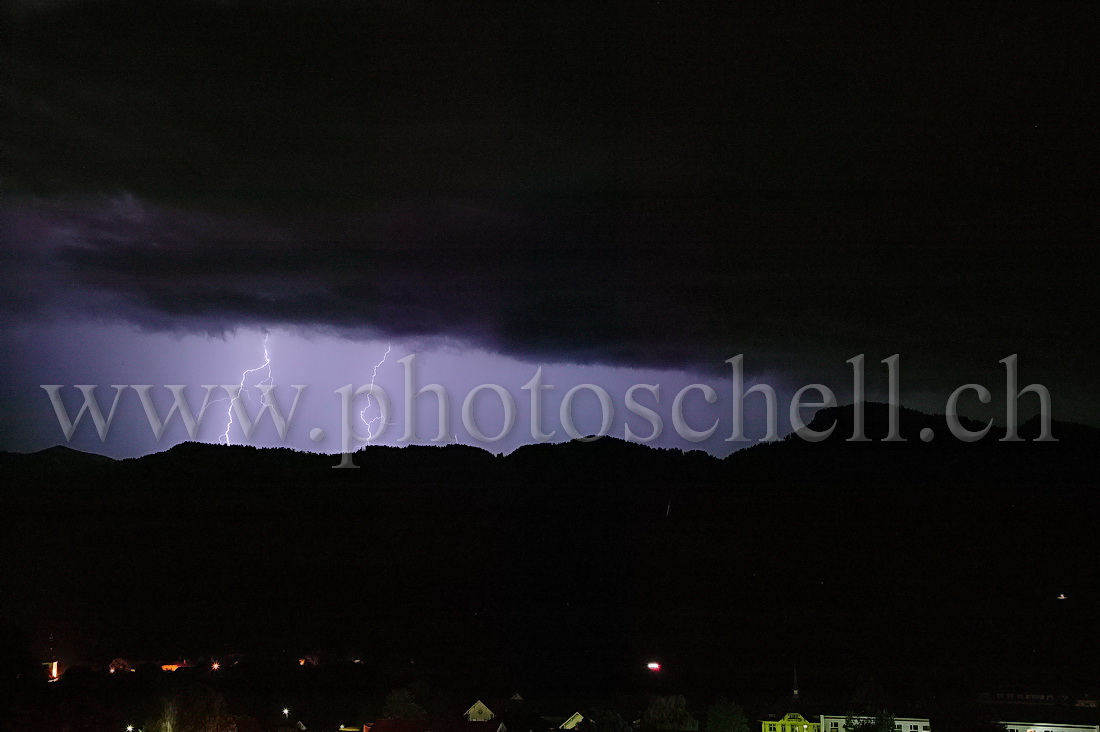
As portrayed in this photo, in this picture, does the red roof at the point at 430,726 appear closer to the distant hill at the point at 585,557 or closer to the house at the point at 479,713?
the house at the point at 479,713

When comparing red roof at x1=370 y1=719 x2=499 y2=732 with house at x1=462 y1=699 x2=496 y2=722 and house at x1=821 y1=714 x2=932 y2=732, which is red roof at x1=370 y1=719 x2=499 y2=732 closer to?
house at x1=462 y1=699 x2=496 y2=722

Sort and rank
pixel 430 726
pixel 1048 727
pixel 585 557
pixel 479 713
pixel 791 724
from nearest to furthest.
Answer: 1. pixel 430 726
2. pixel 1048 727
3. pixel 791 724
4. pixel 479 713
5. pixel 585 557

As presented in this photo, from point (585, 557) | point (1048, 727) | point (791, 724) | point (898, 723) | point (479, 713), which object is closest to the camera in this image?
point (1048, 727)

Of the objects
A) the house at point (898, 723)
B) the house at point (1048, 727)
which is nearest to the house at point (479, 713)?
the house at point (898, 723)

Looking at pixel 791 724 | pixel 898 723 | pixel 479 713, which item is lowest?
pixel 791 724

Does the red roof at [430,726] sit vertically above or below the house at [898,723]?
above

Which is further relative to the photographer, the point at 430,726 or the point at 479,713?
the point at 479,713

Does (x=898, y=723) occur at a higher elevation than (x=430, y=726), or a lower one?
lower

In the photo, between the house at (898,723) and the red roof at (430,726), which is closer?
the red roof at (430,726)

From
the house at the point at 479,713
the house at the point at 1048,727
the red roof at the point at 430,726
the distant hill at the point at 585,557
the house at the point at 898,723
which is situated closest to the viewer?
the red roof at the point at 430,726

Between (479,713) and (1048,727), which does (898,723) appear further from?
(479,713)

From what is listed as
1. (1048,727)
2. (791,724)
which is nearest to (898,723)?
(791,724)
